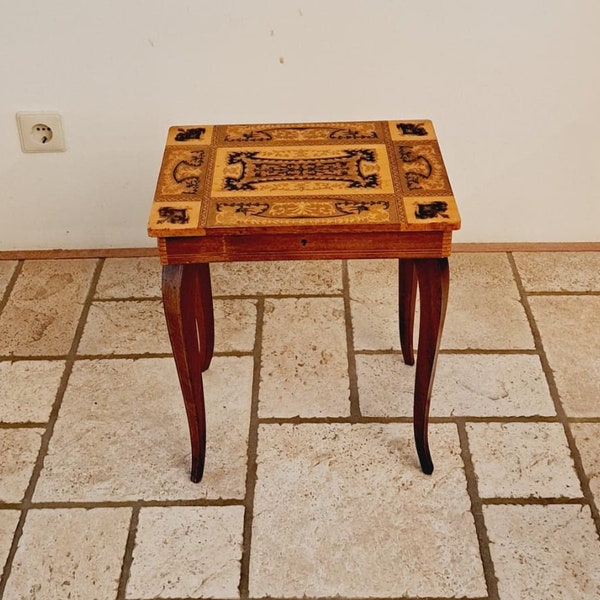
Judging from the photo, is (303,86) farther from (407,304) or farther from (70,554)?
(70,554)

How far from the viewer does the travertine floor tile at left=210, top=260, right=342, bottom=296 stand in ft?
7.48

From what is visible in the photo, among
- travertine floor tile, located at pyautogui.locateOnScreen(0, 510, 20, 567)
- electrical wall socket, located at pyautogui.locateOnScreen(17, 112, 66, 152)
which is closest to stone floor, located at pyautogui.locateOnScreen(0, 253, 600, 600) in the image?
travertine floor tile, located at pyautogui.locateOnScreen(0, 510, 20, 567)

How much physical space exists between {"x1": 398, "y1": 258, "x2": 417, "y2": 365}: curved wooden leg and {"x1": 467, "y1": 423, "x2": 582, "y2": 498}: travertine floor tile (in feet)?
0.78

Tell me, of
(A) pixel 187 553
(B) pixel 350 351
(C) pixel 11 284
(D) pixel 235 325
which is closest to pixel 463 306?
(B) pixel 350 351

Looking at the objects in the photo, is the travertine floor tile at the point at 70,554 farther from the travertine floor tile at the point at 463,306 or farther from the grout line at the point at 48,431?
the travertine floor tile at the point at 463,306

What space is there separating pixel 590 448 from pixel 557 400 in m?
0.15

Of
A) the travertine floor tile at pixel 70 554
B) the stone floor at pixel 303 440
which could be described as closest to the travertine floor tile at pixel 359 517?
the stone floor at pixel 303 440

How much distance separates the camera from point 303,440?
184cm

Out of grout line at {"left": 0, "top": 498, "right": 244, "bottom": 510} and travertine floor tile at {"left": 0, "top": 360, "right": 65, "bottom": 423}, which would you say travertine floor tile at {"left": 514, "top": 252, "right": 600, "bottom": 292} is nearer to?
grout line at {"left": 0, "top": 498, "right": 244, "bottom": 510}

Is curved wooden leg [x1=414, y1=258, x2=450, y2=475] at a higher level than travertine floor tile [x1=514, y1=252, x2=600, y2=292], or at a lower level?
higher

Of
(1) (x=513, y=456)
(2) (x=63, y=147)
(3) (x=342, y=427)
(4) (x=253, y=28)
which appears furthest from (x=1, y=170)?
(1) (x=513, y=456)

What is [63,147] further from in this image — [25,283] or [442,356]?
[442,356]

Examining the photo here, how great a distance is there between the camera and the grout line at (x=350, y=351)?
1930 mm

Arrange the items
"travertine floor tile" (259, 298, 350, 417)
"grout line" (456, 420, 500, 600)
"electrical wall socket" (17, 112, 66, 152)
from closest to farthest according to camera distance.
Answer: "grout line" (456, 420, 500, 600), "travertine floor tile" (259, 298, 350, 417), "electrical wall socket" (17, 112, 66, 152)
